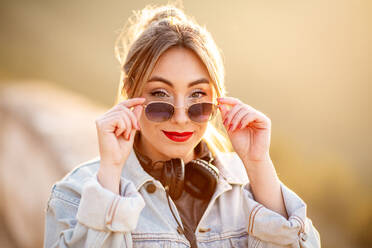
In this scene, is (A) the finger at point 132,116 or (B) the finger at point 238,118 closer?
(A) the finger at point 132,116

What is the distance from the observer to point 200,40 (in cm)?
303

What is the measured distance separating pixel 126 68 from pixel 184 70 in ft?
1.78

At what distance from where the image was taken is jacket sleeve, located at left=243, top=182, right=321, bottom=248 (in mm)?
2576

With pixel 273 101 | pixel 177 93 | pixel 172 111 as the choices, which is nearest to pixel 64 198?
pixel 172 111

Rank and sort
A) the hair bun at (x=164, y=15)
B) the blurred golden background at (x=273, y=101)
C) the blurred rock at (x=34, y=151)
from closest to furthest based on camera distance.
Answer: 1. the hair bun at (x=164, y=15)
2. the blurred rock at (x=34, y=151)
3. the blurred golden background at (x=273, y=101)

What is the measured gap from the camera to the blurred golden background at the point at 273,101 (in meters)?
5.35

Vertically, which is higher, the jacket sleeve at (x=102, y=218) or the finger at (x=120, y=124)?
the finger at (x=120, y=124)

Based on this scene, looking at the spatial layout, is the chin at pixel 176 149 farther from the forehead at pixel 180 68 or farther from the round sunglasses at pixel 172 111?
the forehead at pixel 180 68

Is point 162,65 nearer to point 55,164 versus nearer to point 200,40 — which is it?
point 200,40

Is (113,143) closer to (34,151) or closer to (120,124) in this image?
(120,124)

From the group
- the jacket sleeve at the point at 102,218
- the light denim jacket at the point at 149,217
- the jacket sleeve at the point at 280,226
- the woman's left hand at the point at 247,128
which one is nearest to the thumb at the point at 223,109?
the woman's left hand at the point at 247,128

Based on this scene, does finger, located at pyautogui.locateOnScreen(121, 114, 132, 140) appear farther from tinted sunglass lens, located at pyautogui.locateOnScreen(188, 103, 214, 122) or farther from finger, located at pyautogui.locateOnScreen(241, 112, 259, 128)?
finger, located at pyautogui.locateOnScreen(241, 112, 259, 128)

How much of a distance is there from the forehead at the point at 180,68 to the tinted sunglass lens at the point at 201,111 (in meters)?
0.19

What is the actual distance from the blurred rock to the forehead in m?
2.07
